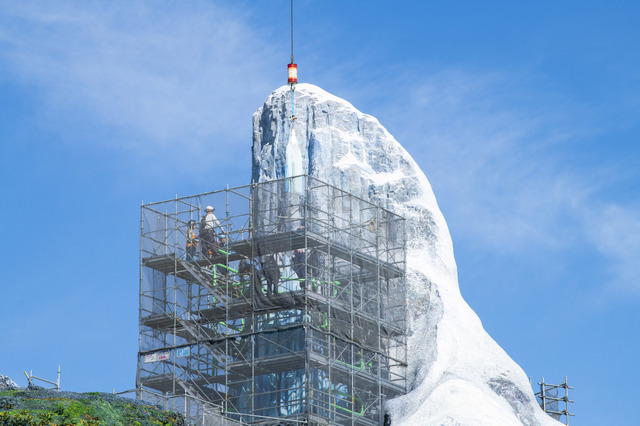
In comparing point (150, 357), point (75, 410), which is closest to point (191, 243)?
point (150, 357)

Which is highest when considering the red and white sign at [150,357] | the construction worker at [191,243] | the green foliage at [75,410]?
the construction worker at [191,243]

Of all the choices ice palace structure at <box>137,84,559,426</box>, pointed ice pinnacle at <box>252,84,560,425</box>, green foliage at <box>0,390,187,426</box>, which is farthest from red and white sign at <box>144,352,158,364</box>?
pointed ice pinnacle at <box>252,84,560,425</box>

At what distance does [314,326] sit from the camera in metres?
64.4

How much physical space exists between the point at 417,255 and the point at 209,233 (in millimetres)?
9718

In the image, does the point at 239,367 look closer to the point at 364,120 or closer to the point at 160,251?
the point at 160,251

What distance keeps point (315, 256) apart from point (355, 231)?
107 inches

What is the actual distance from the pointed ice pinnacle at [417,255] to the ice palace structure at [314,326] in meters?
0.08

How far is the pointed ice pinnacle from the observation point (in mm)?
65812

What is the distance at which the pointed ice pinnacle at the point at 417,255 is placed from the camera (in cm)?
6581

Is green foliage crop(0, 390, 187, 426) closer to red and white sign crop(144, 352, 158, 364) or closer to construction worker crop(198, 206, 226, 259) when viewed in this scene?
red and white sign crop(144, 352, 158, 364)

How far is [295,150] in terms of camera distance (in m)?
72.9

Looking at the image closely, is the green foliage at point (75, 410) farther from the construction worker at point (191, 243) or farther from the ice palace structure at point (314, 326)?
the construction worker at point (191, 243)

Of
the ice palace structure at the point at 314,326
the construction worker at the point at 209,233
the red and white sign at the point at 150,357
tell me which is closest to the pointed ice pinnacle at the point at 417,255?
the ice palace structure at the point at 314,326

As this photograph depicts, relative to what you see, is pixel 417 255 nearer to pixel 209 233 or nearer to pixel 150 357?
pixel 209 233
